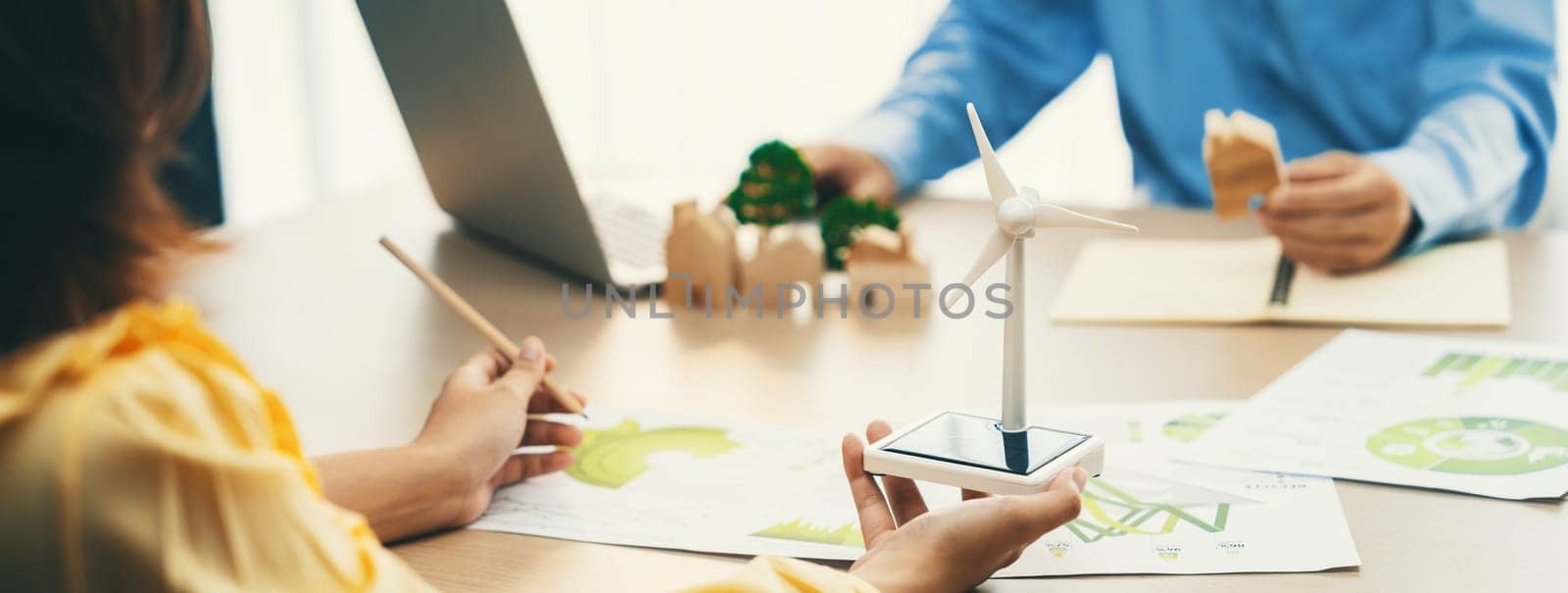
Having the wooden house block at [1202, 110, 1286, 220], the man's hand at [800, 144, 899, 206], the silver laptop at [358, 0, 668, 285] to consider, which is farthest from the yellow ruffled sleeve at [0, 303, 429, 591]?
the man's hand at [800, 144, 899, 206]

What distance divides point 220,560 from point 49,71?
155 millimetres

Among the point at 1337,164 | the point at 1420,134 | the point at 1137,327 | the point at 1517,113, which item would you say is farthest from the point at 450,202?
the point at 1517,113

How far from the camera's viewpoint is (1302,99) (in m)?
1.68

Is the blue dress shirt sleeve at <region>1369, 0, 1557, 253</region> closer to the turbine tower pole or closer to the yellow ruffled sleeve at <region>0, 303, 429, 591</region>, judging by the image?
the turbine tower pole

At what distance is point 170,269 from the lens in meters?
0.49

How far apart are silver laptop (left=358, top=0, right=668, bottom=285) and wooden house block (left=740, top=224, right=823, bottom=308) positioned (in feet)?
0.31

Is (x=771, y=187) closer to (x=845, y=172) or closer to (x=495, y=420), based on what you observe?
(x=845, y=172)

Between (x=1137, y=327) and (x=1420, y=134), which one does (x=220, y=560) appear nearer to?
(x=1137, y=327)

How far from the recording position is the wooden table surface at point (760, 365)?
2.19ft

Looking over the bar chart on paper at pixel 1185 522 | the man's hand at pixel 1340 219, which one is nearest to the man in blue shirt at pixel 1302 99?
the man's hand at pixel 1340 219

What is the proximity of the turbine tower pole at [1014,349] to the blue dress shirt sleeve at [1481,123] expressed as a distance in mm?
626

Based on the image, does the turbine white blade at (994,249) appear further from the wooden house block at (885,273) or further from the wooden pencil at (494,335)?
the wooden house block at (885,273)

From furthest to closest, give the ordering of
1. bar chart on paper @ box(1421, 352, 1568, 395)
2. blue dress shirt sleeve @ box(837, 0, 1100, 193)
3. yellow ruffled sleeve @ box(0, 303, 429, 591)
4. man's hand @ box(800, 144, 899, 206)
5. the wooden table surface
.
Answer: blue dress shirt sleeve @ box(837, 0, 1100, 193) → man's hand @ box(800, 144, 899, 206) → bar chart on paper @ box(1421, 352, 1568, 395) → the wooden table surface → yellow ruffled sleeve @ box(0, 303, 429, 591)

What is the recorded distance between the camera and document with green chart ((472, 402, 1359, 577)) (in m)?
0.67
